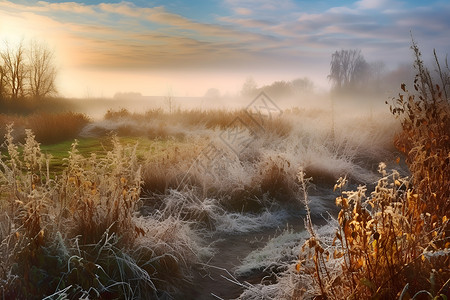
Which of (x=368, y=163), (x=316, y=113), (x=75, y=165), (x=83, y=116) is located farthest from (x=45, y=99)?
(x=75, y=165)

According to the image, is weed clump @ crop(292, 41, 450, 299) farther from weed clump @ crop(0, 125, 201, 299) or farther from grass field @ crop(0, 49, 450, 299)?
weed clump @ crop(0, 125, 201, 299)

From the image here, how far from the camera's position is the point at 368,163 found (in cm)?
1095

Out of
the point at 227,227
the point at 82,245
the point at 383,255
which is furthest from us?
the point at 227,227

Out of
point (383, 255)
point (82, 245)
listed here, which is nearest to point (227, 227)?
point (82, 245)

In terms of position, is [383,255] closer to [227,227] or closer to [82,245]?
[82,245]

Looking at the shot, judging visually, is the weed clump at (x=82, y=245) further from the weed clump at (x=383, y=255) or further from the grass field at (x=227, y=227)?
the weed clump at (x=383, y=255)

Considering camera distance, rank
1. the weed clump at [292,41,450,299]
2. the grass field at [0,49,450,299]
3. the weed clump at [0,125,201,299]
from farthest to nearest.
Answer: the weed clump at [0,125,201,299]
the grass field at [0,49,450,299]
the weed clump at [292,41,450,299]

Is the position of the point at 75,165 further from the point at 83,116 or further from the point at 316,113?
the point at 316,113

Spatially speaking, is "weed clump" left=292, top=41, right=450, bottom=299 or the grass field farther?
the grass field

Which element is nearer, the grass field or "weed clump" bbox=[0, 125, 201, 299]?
the grass field

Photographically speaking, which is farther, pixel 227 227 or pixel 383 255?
pixel 227 227

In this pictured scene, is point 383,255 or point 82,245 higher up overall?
point 383,255

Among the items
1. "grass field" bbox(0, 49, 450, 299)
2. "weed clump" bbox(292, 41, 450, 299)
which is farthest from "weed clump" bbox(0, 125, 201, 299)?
"weed clump" bbox(292, 41, 450, 299)

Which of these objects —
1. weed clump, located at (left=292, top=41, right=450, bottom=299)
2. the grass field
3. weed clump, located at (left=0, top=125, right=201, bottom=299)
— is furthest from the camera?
weed clump, located at (left=0, top=125, right=201, bottom=299)
